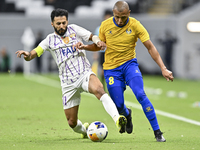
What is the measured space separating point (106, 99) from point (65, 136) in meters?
1.19

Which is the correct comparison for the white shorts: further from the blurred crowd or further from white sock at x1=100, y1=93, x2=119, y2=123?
the blurred crowd

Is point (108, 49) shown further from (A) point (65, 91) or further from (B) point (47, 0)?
(B) point (47, 0)

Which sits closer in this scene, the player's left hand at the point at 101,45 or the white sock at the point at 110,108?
Result: the white sock at the point at 110,108

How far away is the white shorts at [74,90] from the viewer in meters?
6.34

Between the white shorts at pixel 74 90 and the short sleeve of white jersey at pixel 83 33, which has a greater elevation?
the short sleeve of white jersey at pixel 83 33

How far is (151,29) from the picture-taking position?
26.6m

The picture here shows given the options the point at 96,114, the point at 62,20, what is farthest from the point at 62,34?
the point at 96,114

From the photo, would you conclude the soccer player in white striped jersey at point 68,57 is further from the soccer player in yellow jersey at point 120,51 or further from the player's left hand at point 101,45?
the soccer player in yellow jersey at point 120,51

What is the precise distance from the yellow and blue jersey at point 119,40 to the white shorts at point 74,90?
441 millimetres

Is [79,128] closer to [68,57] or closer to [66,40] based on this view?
[68,57]

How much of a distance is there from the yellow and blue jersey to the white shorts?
17.3 inches

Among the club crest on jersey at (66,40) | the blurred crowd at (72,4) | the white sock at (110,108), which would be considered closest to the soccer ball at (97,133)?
the white sock at (110,108)

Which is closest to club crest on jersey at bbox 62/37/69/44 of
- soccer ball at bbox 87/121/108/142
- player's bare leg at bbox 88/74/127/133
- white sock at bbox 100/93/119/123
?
player's bare leg at bbox 88/74/127/133

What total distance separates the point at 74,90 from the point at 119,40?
40.2 inches
